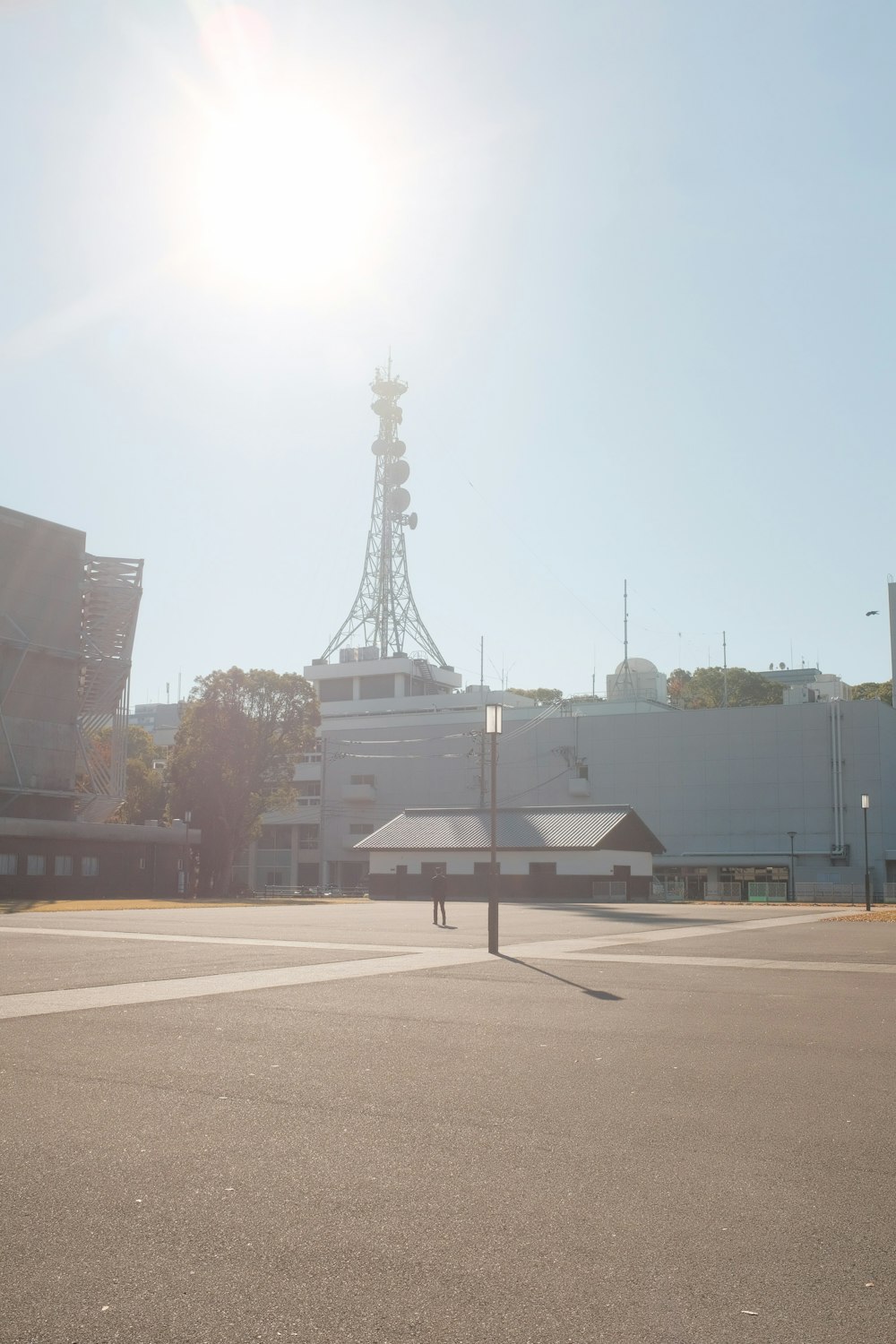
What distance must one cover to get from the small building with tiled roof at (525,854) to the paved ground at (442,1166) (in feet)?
154

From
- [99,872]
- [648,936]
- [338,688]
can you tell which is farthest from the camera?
[338,688]

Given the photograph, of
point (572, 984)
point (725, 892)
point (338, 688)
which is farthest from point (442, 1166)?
point (338, 688)

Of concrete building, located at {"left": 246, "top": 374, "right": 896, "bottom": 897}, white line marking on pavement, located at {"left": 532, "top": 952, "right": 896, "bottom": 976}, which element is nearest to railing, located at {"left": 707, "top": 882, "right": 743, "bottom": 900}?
concrete building, located at {"left": 246, "top": 374, "right": 896, "bottom": 897}

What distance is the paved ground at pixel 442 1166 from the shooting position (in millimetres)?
4617

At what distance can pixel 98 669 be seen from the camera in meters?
72.1

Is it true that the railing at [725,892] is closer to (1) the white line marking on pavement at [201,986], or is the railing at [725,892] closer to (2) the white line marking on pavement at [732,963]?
(2) the white line marking on pavement at [732,963]

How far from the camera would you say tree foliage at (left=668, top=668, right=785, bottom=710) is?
124m

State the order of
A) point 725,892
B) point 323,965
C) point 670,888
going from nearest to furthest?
1. point 323,965
2. point 725,892
3. point 670,888

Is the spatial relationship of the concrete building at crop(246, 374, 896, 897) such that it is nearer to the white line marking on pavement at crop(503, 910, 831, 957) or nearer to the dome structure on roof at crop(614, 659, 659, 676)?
the dome structure on roof at crop(614, 659, 659, 676)

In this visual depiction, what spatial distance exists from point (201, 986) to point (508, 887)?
49381 millimetres

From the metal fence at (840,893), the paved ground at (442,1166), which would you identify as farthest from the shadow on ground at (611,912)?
the paved ground at (442,1166)

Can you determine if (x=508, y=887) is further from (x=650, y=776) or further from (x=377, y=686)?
(x=377, y=686)

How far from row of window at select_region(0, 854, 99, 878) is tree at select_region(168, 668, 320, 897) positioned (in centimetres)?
1037

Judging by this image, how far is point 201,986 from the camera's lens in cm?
1520
